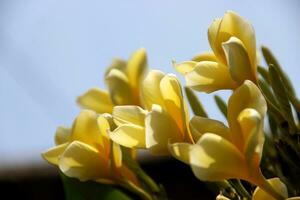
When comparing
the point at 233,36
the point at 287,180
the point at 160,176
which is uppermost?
the point at 233,36

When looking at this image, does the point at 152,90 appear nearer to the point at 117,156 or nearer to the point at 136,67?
the point at 117,156

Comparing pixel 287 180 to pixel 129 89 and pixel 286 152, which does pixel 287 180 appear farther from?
pixel 129 89

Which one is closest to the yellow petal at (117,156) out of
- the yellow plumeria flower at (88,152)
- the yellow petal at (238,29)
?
the yellow plumeria flower at (88,152)

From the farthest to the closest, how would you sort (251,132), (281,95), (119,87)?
(119,87) < (281,95) < (251,132)

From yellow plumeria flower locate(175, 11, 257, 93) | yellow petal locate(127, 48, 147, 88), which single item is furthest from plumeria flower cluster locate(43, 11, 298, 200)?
yellow petal locate(127, 48, 147, 88)

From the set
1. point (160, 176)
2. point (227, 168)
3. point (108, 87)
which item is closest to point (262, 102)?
point (227, 168)

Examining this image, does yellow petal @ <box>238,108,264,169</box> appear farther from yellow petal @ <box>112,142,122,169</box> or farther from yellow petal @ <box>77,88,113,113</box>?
yellow petal @ <box>77,88,113,113</box>

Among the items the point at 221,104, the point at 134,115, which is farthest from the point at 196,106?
the point at 134,115
